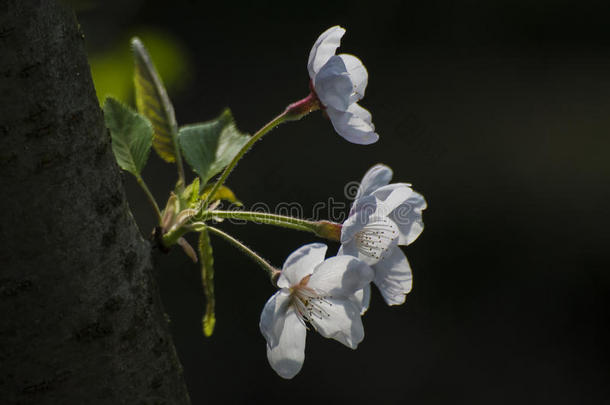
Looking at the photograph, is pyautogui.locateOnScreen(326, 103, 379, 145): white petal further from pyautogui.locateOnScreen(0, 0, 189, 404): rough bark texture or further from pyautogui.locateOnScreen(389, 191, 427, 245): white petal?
pyautogui.locateOnScreen(0, 0, 189, 404): rough bark texture

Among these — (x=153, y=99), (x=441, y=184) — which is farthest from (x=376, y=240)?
(x=441, y=184)

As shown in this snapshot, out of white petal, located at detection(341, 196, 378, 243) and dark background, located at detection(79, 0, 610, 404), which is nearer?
white petal, located at detection(341, 196, 378, 243)

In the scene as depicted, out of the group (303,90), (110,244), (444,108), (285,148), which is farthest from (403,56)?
(110,244)

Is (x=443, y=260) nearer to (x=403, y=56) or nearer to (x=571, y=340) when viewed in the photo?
(x=571, y=340)

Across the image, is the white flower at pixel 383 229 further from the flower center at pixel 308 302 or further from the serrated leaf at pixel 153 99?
the serrated leaf at pixel 153 99

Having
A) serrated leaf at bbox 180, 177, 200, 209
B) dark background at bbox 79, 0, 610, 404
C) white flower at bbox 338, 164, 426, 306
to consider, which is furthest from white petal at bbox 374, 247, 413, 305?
dark background at bbox 79, 0, 610, 404

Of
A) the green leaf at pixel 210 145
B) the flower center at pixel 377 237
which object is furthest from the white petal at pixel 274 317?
the green leaf at pixel 210 145

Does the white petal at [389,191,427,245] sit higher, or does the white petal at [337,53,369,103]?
the white petal at [337,53,369,103]

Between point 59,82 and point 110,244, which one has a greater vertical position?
point 59,82
